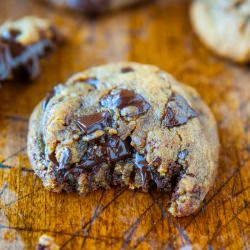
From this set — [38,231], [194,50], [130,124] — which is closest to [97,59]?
[194,50]

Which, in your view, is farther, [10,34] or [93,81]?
[10,34]

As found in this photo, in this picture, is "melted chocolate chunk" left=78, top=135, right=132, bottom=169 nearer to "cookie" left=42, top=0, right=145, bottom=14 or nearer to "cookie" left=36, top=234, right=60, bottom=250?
"cookie" left=36, top=234, right=60, bottom=250

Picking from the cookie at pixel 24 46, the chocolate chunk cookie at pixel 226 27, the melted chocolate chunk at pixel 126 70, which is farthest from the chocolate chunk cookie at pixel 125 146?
the chocolate chunk cookie at pixel 226 27

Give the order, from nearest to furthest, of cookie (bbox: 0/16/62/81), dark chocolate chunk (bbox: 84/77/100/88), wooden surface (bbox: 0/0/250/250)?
wooden surface (bbox: 0/0/250/250)
dark chocolate chunk (bbox: 84/77/100/88)
cookie (bbox: 0/16/62/81)

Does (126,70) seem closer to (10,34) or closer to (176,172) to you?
(176,172)

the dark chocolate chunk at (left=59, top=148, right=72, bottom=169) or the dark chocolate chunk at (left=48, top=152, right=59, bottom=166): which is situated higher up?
the dark chocolate chunk at (left=59, top=148, right=72, bottom=169)

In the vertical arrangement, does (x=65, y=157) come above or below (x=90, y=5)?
below

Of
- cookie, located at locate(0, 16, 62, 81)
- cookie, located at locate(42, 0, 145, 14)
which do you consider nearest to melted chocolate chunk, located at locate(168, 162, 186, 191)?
cookie, located at locate(0, 16, 62, 81)

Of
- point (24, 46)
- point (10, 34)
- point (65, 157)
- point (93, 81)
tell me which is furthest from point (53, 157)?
point (10, 34)
